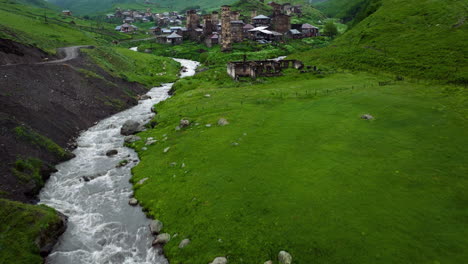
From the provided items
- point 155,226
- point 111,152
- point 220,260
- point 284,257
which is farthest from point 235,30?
point 284,257

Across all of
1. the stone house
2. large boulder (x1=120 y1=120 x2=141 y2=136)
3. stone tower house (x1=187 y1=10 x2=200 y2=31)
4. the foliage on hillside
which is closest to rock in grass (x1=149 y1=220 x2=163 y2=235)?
the foliage on hillside

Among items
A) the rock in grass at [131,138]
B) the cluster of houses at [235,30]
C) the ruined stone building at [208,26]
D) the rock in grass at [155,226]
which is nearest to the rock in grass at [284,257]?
the rock in grass at [155,226]

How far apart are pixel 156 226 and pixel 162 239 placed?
2000 mm

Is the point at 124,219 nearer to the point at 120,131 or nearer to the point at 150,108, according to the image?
the point at 120,131

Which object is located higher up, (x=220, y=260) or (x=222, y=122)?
(x=222, y=122)

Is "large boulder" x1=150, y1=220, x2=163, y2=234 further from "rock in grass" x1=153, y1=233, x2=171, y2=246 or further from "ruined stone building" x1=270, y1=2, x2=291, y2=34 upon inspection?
"ruined stone building" x1=270, y1=2, x2=291, y2=34

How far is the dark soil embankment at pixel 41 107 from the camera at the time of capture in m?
32.8

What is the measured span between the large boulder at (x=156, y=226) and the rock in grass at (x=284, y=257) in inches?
447

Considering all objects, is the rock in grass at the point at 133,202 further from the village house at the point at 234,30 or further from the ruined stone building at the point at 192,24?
the ruined stone building at the point at 192,24

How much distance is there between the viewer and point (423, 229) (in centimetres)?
2062

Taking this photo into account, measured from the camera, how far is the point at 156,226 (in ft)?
85.6

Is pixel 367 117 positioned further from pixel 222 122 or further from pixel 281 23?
pixel 281 23

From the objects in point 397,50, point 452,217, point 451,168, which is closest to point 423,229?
point 452,217

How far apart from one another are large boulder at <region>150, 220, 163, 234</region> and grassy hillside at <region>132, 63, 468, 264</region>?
0.69m
